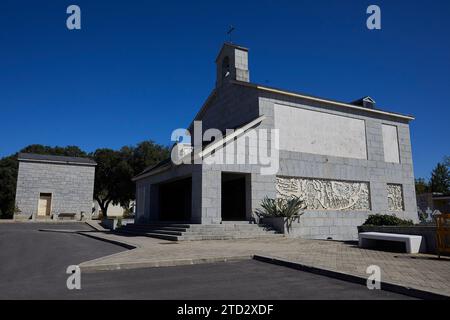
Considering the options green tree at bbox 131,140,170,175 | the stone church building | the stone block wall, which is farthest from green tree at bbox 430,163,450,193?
the stone block wall

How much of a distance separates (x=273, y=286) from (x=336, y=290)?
3.24 ft

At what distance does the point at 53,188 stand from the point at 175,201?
68.2 feet

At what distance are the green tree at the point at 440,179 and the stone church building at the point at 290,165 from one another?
32.0 m

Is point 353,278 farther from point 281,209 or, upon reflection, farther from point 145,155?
point 145,155

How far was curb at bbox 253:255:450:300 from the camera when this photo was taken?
4641 millimetres

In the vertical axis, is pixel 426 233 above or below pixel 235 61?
below

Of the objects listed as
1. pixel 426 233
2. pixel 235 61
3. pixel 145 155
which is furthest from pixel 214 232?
pixel 145 155

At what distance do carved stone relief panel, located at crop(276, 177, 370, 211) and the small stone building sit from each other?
1069 inches

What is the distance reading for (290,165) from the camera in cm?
1783

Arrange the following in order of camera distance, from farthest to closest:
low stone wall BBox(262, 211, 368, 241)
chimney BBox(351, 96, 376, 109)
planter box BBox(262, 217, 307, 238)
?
chimney BBox(351, 96, 376, 109)
low stone wall BBox(262, 211, 368, 241)
planter box BBox(262, 217, 307, 238)

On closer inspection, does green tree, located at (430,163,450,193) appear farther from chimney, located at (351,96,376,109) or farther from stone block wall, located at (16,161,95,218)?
stone block wall, located at (16,161,95,218)

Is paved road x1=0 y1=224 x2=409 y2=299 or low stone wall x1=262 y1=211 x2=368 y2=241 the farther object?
low stone wall x1=262 y1=211 x2=368 y2=241

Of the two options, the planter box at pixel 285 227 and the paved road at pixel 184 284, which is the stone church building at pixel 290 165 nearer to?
the planter box at pixel 285 227
